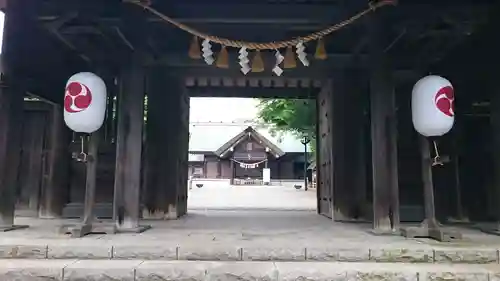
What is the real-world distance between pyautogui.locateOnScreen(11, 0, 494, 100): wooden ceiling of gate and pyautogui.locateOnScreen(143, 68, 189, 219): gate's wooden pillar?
0.76 meters

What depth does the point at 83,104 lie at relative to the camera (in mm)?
4461

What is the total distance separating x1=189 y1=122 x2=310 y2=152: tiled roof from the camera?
102ft

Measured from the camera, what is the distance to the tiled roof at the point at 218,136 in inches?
1227

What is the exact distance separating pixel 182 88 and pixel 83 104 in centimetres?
256

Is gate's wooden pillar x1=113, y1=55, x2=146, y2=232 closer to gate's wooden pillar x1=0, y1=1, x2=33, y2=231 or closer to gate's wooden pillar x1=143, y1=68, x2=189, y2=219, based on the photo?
gate's wooden pillar x1=0, y1=1, x2=33, y2=231

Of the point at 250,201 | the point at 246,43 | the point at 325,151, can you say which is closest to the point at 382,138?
the point at 246,43

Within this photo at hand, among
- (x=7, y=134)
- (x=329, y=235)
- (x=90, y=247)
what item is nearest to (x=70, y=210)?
(x=7, y=134)

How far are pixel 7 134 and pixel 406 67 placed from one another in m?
5.50

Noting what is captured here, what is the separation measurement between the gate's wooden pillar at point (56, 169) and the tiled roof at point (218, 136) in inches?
957

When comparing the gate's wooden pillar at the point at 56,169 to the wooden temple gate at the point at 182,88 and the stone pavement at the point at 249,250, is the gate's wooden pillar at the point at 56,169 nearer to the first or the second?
the wooden temple gate at the point at 182,88

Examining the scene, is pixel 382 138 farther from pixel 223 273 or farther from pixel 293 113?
pixel 293 113

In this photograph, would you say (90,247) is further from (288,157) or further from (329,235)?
(288,157)

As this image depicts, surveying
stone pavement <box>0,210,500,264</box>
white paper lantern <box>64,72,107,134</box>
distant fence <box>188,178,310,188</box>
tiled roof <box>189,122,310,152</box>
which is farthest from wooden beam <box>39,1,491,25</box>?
tiled roof <box>189,122,310,152</box>

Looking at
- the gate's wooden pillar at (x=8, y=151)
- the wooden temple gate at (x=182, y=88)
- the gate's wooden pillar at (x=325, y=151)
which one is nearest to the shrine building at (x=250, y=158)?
the gate's wooden pillar at (x=325, y=151)
